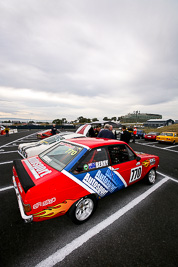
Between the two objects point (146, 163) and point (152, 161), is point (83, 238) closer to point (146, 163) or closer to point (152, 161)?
point (146, 163)

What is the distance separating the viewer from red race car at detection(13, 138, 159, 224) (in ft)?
5.66

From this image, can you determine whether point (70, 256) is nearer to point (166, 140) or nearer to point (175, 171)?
point (175, 171)

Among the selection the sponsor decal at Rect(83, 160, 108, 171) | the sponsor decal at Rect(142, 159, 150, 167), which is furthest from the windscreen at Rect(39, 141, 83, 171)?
the sponsor decal at Rect(142, 159, 150, 167)

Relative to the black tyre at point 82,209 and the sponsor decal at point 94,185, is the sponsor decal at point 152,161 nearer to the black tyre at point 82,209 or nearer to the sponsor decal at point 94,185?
the sponsor decal at point 94,185

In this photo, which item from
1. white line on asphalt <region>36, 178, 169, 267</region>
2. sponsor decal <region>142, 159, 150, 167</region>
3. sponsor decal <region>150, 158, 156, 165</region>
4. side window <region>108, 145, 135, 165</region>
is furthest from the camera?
sponsor decal <region>150, 158, 156, 165</region>

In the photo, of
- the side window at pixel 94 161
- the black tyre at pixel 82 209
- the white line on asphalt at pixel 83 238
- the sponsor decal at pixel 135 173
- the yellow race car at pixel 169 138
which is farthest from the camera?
the yellow race car at pixel 169 138

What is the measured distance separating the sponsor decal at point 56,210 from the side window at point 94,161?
506 millimetres

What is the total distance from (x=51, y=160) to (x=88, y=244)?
1587mm

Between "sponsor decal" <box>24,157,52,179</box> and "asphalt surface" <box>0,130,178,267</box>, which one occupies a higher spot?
"sponsor decal" <box>24,157,52,179</box>

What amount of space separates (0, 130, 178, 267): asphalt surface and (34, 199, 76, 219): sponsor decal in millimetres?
472

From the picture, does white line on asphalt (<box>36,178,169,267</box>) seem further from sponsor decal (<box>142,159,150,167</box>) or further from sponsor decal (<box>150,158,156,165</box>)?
sponsor decal (<box>150,158,156,165</box>)

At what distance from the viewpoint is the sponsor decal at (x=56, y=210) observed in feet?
5.68

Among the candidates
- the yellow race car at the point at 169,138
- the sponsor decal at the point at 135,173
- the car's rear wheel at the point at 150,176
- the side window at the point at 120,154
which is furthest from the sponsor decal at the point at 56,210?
the yellow race car at the point at 169,138

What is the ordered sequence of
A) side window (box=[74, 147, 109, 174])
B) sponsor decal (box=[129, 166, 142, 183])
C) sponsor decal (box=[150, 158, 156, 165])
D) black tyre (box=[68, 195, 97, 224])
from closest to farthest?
black tyre (box=[68, 195, 97, 224])
side window (box=[74, 147, 109, 174])
sponsor decal (box=[129, 166, 142, 183])
sponsor decal (box=[150, 158, 156, 165])
